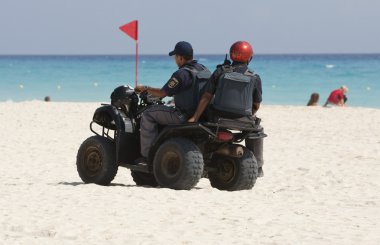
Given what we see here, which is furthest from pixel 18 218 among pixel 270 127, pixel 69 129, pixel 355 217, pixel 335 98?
pixel 335 98

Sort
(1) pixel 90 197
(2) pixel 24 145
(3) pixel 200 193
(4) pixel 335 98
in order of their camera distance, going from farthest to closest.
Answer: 1. (4) pixel 335 98
2. (2) pixel 24 145
3. (3) pixel 200 193
4. (1) pixel 90 197

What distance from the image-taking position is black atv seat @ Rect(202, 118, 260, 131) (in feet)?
27.8

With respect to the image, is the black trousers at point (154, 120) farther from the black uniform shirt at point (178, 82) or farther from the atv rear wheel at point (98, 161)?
the atv rear wheel at point (98, 161)

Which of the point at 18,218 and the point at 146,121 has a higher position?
the point at 146,121

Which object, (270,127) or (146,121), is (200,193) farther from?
(270,127)

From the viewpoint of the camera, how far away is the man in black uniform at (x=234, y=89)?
27.7ft

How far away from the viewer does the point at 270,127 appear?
19.2 m

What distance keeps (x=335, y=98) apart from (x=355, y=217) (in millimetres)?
18668

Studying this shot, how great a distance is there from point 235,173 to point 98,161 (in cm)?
157

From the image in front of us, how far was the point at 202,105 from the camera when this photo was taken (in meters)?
8.57
